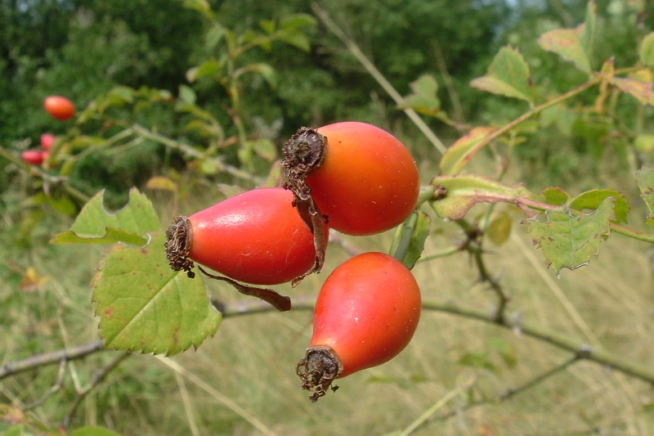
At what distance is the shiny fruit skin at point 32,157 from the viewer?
1.67 metres

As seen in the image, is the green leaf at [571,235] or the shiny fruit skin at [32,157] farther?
the shiny fruit skin at [32,157]

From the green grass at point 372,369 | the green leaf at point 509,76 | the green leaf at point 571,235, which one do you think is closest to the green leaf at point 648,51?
the green leaf at point 509,76

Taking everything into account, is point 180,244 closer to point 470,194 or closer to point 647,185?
point 470,194

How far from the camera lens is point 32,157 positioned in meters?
1.69

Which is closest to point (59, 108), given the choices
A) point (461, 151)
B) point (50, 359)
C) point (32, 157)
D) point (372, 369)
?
point (32, 157)

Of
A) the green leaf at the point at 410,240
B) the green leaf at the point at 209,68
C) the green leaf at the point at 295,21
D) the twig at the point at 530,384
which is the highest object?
the green leaf at the point at 410,240

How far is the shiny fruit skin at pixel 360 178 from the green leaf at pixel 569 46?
0.56 meters

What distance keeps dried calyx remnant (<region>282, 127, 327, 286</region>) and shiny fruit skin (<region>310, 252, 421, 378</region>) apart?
49mm

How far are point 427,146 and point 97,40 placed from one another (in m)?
7.04

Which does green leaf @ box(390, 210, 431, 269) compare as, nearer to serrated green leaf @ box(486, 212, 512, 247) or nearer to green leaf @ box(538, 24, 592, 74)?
green leaf @ box(538, 24, 592, 74)

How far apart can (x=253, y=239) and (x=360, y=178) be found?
0.39 ft

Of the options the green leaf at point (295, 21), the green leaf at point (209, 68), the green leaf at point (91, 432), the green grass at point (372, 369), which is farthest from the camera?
the green grass at point (372, 369)

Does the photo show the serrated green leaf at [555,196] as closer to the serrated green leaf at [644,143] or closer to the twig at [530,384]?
the twig at [530,384]

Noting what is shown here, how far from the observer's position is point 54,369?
12.5ft
